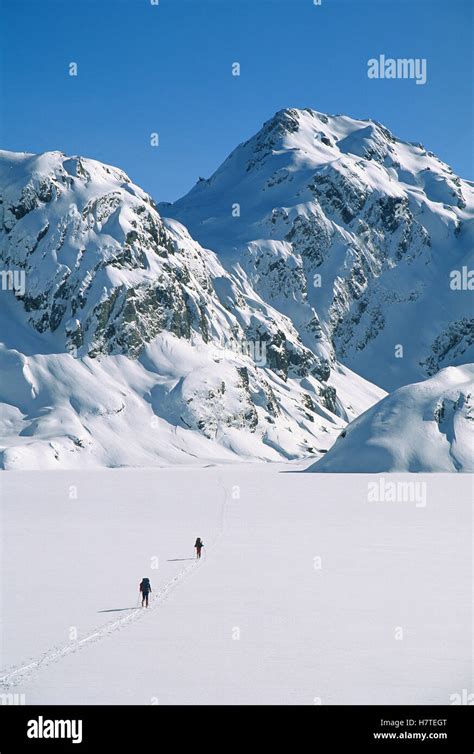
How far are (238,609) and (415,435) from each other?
90818 mm

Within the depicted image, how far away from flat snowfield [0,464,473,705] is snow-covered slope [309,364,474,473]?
55630 millimetres

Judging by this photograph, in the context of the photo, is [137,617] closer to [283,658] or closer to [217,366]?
[283,658]

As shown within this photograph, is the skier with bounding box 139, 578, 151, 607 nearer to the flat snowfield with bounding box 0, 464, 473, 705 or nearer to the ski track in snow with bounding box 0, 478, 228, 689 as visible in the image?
the ski track in snow with bounding box 0, 478, 228, 689

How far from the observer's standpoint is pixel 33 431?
14750cm

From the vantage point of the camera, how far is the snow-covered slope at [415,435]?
109 meters

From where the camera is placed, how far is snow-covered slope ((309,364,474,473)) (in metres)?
109

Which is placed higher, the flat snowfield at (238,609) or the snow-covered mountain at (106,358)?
the snow-covered mountain at (106,358)

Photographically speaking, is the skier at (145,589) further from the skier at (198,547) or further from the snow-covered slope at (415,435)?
the snow-covered slope at (415,435)

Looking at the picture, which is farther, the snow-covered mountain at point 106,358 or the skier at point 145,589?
the snow-covered mountain at point 106,358

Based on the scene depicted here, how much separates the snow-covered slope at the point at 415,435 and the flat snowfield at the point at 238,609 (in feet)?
183
